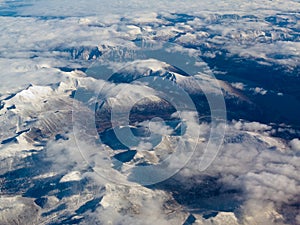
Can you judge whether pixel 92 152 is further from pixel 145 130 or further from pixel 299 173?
pixel 299 173

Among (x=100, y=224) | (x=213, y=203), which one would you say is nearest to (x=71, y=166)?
(x=100, y=224)

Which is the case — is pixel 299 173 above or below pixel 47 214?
above

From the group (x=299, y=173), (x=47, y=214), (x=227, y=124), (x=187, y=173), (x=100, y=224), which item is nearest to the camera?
(x=100, y=224)

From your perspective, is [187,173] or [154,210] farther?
[187,173]

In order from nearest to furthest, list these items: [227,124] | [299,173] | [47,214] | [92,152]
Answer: [47,214], [299,173], [92,152], [227,124]

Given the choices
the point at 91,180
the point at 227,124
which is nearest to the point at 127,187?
the point at 91,180

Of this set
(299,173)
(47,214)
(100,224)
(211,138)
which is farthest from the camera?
(211,138)

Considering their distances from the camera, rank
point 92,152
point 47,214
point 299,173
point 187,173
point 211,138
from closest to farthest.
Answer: point 47,214
point 299,173
point 187,173
point 92,152
point 211,138

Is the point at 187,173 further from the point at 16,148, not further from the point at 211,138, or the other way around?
the point at 16,148

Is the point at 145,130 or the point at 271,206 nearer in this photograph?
the point at 271,206
